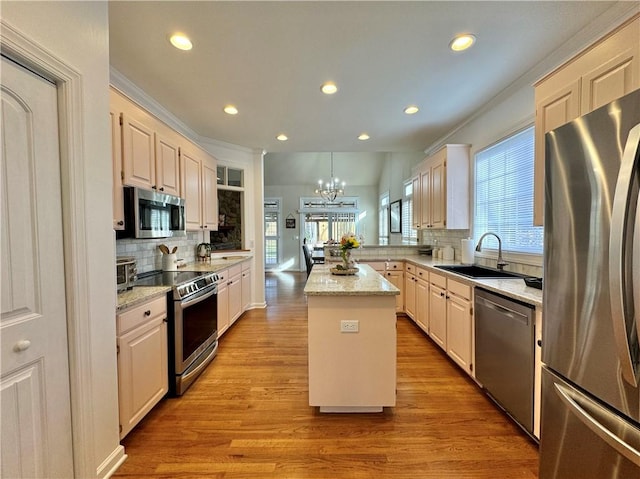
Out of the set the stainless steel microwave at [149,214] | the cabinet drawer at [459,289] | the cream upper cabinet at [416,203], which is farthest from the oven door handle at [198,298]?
the cream upper cabinet at [416,203]

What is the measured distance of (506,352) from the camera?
1.91 m

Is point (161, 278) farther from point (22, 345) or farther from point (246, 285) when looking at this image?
point (246, 285)

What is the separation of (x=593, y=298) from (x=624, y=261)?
8.0 inches

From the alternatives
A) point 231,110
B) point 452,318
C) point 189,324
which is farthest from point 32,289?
point 452,318

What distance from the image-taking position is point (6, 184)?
109 centimetres

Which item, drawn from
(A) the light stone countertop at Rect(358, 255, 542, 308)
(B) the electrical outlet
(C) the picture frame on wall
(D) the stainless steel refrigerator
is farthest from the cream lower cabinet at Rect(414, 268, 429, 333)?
(C) the picture frame on wall

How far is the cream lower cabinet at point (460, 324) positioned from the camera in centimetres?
240

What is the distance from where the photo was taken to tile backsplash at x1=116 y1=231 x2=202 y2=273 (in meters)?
2.58

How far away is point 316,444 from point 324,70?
2894 mm

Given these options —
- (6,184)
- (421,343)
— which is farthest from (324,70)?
(421,343)

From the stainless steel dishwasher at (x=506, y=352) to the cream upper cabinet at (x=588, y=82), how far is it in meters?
0.67

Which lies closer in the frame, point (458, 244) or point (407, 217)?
point (458, 244)

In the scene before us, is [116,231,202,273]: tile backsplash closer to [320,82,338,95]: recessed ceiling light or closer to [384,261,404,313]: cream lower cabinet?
[320,82,338,95]: recessed ceiling light

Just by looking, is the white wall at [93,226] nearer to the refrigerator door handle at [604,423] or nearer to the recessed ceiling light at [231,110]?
the recessed ceiling light at [231,110]
